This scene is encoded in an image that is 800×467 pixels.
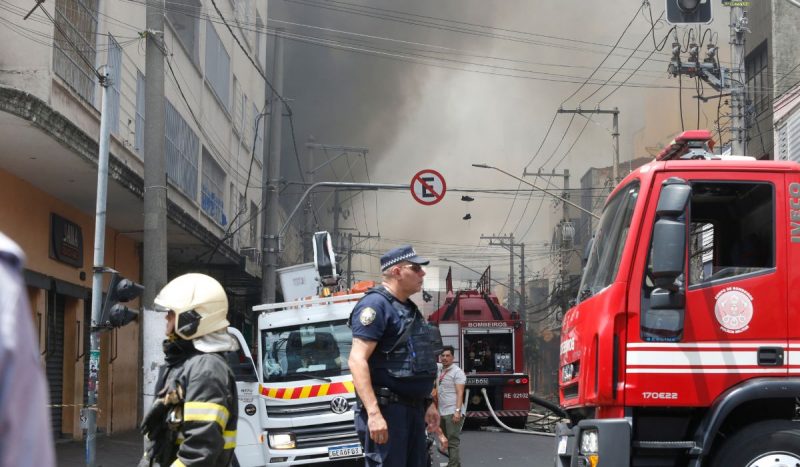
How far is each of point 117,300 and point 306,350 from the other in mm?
2325

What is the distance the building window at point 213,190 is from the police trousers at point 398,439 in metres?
21.2

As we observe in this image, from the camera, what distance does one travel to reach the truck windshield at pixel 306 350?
1217cm

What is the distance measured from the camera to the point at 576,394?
6645 millimetres

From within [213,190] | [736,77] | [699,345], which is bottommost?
[699,345]

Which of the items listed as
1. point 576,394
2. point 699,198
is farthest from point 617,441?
point 699,198

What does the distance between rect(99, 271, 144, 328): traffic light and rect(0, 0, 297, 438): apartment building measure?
7.35 ft

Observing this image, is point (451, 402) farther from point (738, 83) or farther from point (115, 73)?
point (115, 73)

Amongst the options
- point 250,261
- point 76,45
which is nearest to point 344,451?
point 76,45

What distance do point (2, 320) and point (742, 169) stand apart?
5.93 metres

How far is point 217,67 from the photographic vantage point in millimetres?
28547

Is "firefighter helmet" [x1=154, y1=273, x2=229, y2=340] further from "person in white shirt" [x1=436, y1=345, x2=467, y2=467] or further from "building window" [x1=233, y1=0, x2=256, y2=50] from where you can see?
"building window" [x1=233, y1=0, x2=256, y2=50]

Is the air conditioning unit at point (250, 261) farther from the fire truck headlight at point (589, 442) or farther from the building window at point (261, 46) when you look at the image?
the fire truck headlight at point (589, 442)

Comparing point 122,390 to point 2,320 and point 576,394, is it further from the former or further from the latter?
point 2,320

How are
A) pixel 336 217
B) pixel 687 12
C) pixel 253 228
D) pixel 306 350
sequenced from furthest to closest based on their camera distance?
pixel 336 217 < pixel 253 228 < pixel 687 12 < pixel 306 350
